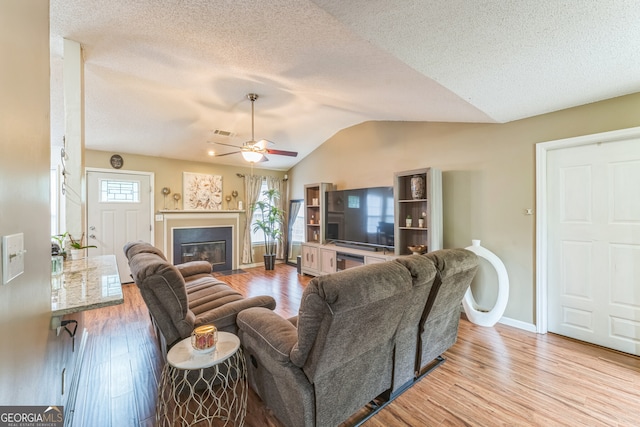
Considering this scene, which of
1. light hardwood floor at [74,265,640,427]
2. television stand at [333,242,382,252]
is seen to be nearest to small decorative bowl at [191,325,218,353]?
light hardwood floor at [74,265,640,427]

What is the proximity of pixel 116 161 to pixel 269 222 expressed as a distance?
3.12 metres

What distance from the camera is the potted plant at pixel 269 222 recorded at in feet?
20.2

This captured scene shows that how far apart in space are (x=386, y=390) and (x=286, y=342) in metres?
0.90

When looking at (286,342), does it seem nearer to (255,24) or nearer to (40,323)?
(40,323)

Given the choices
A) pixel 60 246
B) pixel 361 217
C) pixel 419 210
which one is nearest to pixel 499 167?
pixel 419 210

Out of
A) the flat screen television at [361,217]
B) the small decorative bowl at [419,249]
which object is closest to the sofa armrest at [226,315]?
the small decorative bowl at [419,249]

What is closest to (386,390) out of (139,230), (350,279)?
(350,279)

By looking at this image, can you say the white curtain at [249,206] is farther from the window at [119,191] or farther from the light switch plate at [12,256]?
the light switch plate at [12,256]

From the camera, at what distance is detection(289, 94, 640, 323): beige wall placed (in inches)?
105

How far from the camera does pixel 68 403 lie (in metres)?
1.71

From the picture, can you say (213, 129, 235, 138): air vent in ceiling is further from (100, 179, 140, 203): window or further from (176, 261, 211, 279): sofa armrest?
(176, 261, 211, 279): sofa armrest

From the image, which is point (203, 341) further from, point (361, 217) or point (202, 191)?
point (202, 191)

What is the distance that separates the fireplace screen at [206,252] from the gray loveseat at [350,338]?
4.15m

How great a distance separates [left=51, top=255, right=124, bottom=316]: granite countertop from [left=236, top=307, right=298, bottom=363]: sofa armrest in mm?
739
